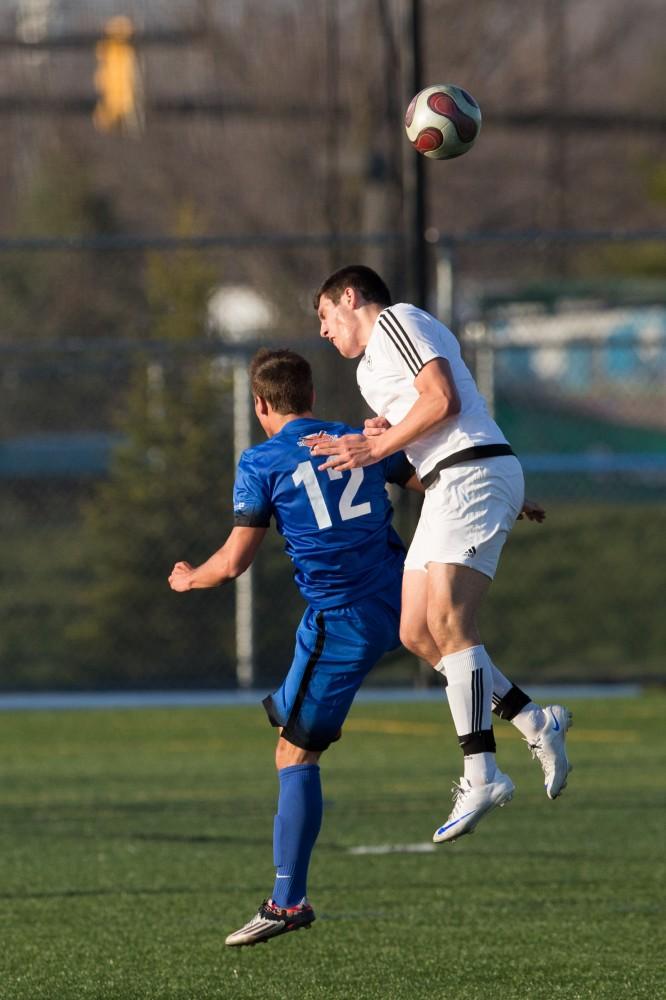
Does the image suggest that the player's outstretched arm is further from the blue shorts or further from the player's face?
the player's face

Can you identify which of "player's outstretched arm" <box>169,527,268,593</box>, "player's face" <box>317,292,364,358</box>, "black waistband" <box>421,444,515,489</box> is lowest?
"player's outstretched arm" <box>169,527,268,593</box>

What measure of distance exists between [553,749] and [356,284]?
1681mm

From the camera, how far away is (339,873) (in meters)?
7.85

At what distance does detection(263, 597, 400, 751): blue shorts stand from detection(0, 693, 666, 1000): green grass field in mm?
772

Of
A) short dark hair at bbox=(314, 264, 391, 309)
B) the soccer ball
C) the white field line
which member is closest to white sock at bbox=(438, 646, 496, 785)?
short dark hair at bbox=(314, 264, 391, 309)

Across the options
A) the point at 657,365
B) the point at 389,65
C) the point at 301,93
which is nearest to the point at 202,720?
the point at 389,65

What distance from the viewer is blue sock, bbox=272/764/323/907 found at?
242 inches

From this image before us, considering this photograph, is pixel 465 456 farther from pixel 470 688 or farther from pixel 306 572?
pixel 470 688

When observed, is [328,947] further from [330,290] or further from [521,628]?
[521,628]

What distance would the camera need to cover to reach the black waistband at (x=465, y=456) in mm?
6145

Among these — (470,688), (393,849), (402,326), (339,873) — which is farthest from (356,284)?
(393,849)

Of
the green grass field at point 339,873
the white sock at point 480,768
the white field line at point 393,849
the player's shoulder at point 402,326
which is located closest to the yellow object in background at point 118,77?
the green grass field at point 339,873

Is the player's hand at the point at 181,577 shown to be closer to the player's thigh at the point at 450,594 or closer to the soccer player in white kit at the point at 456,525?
the soccer player in white kit at the point at 456,525

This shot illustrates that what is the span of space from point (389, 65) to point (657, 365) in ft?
41.3
